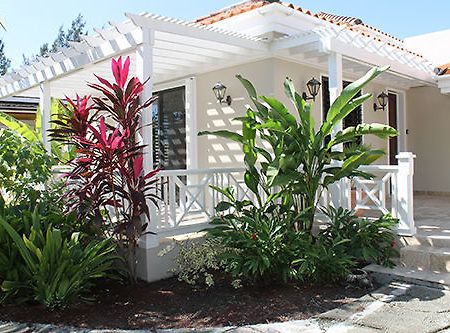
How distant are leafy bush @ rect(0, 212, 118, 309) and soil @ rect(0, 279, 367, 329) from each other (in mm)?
176

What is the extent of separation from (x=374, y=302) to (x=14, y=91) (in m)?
8.81

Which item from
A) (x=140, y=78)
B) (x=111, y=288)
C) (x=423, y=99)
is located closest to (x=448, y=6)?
(x=423, y=99)

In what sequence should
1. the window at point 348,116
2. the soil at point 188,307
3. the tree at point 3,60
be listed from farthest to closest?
the tree at point 3,60
the window at point 348,116
the soil at point 188,307

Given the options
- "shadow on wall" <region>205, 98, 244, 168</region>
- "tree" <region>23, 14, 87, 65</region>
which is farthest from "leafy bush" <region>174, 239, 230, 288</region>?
"tree" <region>23, 14, 87, 65</region>

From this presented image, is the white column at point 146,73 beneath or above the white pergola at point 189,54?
beneath

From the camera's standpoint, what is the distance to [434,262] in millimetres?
5570

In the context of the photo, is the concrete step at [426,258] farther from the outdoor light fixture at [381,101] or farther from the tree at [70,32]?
the tree at [70,32]

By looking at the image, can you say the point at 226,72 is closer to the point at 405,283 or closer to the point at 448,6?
the point at 405,283

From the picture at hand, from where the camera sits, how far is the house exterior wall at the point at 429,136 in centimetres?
1066

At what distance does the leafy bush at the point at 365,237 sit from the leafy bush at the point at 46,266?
2.99 m

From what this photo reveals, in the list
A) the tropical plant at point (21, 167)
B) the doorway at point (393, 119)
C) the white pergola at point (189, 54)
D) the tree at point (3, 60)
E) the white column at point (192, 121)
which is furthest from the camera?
the tree at point (3, 60)

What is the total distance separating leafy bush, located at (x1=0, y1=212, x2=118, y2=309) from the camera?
15.2 feet

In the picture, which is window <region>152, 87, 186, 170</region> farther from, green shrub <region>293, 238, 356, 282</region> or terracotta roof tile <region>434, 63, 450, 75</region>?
terracotta roof tile <region>434, 63, 450, 75</region>

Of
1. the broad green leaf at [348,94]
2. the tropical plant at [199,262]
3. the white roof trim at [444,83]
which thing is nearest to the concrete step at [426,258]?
the broad green leaf at [348,94]
